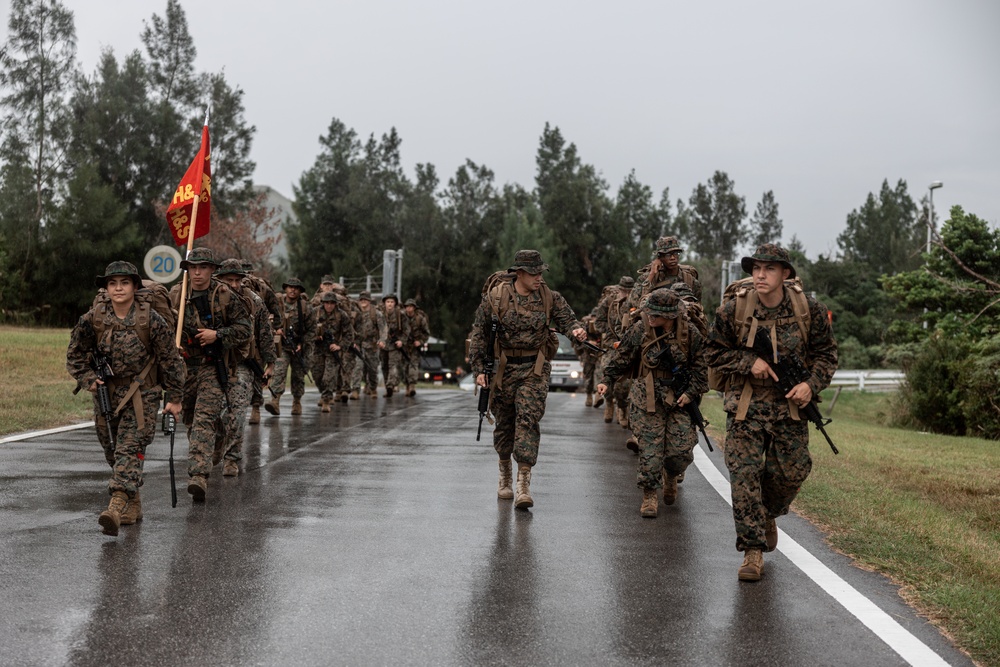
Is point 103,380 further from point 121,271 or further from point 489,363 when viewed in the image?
point 489,363

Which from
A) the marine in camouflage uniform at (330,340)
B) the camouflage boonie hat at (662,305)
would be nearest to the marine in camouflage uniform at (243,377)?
the camouflage boonie hat at (662,305)

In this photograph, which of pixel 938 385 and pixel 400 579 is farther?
pixel 938 385

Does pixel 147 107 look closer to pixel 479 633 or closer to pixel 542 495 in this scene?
pixel 542 495

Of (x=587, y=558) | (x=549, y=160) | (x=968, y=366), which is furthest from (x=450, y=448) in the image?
(x=549, y=160)

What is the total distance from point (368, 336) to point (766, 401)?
1649 cm

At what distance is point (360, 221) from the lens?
249 feet

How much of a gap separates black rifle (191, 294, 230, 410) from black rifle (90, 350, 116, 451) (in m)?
1.62

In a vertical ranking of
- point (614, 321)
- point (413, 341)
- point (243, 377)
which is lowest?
point (243, 377)

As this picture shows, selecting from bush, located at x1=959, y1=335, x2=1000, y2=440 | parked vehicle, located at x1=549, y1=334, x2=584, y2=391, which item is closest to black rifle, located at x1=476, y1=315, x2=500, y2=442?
bush, located at x1=959, y1=335, x2=1000, y2=440

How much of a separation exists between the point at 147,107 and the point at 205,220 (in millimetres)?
43334

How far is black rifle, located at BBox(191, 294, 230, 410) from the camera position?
9.80m

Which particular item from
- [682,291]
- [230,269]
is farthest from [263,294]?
[682,291]

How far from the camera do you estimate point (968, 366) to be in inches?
971

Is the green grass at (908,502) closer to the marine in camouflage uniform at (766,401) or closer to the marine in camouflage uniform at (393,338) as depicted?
the marine in camouflage uniform at (766,401)
